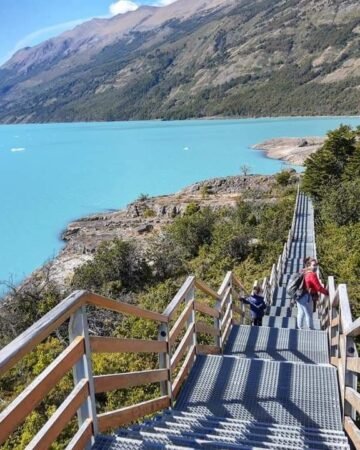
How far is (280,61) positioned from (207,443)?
638 feet

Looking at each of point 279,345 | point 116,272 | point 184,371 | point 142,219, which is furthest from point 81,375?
point 142,219

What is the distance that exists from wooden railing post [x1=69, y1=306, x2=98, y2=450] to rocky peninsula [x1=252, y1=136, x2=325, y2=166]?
56618 millimetres

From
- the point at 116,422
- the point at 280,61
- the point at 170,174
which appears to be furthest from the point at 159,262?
the point at 280,61

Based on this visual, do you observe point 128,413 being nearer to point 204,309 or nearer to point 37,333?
point 37,333

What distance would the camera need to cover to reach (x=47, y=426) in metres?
2.15

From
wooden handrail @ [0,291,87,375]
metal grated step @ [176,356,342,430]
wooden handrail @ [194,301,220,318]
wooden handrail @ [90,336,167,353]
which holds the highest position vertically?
wooden handrail @ [0,291,87,375]

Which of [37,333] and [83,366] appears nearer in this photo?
[37,333]

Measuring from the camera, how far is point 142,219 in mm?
33219

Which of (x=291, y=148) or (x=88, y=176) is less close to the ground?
(x=291, y=148)

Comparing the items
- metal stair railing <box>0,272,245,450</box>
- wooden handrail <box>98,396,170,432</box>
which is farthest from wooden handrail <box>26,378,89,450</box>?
wooden handrail <box>98,396,170,432</box>

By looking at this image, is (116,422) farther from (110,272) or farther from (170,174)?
(170,174)

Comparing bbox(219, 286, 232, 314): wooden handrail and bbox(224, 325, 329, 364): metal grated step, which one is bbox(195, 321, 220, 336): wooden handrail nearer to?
bbox(219, 286, 232, 314): wooden handrail

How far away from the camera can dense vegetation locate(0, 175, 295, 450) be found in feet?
20.9

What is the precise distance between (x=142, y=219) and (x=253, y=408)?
97.2 ft
